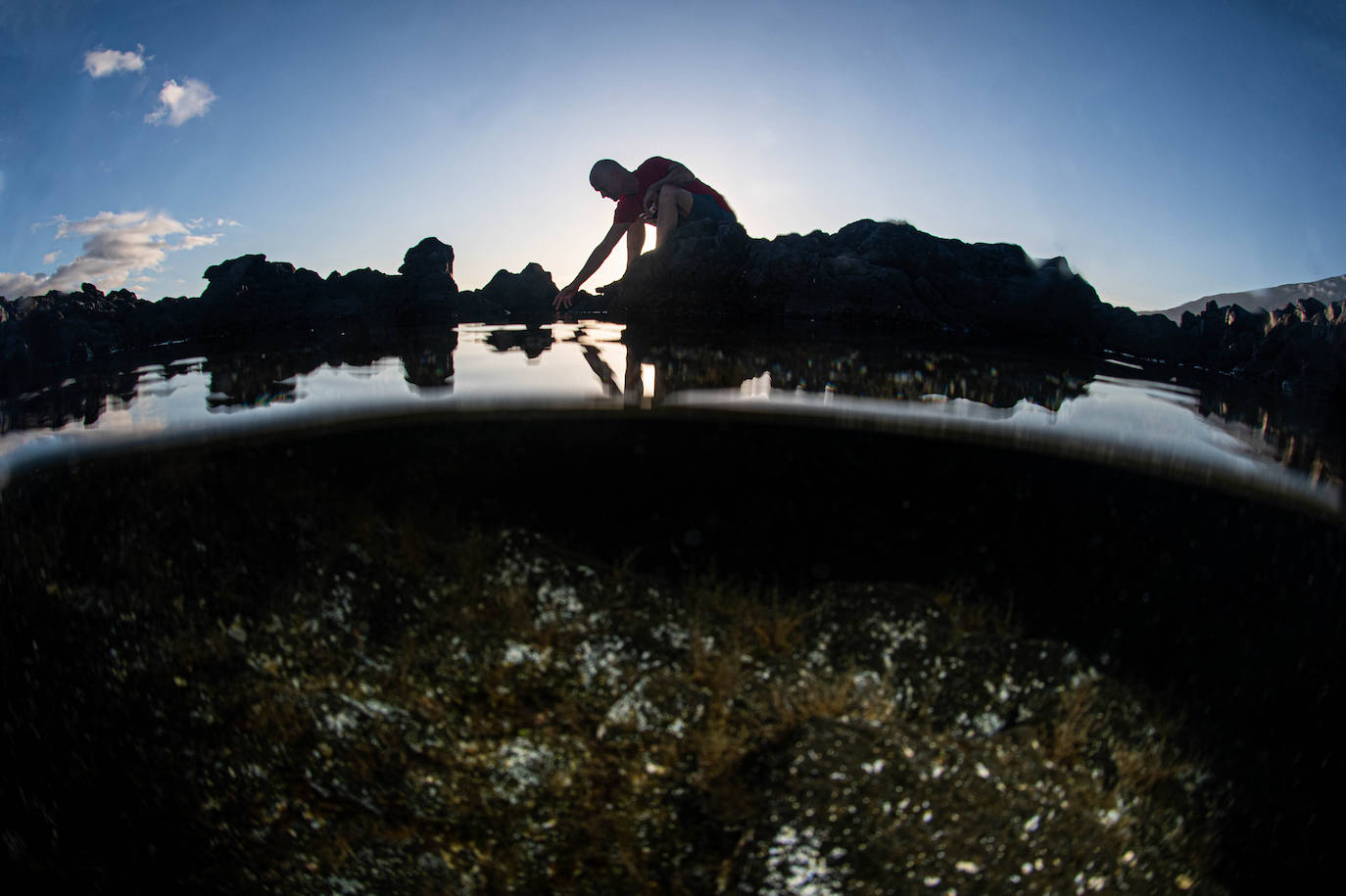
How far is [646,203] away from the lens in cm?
895

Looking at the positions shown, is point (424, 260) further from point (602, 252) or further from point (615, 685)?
point (615, 685)

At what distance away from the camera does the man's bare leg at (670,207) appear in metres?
8.66

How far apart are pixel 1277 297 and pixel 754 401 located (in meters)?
7.14

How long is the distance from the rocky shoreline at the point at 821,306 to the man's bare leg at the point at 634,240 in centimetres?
49

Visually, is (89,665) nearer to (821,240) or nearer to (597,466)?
(597,466)

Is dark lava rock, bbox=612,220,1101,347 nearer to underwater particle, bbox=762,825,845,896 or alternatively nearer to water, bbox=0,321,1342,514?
water, bbox=0,321,1342,514

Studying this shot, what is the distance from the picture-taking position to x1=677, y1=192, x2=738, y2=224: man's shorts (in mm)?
8500

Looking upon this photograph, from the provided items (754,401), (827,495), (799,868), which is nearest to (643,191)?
(754,401)

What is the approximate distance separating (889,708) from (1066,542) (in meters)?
2.16

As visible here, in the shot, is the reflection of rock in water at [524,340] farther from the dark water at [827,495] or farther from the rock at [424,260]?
the rock at [424,260]

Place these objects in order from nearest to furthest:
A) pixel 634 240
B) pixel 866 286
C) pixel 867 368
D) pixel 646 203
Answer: pixel 867 368
pixel 866 286
pixel 646 203
pixel 634 240

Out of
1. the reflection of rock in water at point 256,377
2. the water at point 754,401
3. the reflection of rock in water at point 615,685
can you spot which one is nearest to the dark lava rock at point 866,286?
the water at point 754,401

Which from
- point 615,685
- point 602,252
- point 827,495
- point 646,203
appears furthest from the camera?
point 602,252

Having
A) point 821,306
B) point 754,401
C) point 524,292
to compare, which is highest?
point 524,292
